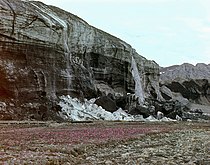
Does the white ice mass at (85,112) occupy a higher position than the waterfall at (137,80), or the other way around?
the waterfall at (137,80)

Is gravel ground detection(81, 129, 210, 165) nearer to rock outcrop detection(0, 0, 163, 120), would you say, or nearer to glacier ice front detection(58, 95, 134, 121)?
rock outcrop detection(0, 0, 163, 120)

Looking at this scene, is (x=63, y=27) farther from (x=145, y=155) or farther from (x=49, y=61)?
(x=145, y=155)

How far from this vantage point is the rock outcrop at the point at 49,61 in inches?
2837

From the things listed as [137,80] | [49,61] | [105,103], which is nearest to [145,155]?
[49,61]

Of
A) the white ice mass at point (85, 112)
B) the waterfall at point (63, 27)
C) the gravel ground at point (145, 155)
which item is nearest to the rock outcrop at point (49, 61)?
the waterfall at point (63, 27)

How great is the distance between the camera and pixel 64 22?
307ft

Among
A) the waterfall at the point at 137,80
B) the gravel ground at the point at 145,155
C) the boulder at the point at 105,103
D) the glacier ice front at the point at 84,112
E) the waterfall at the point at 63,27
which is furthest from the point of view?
the waterfall at the point at 137,80

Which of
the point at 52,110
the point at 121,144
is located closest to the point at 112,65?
the point at 52,110

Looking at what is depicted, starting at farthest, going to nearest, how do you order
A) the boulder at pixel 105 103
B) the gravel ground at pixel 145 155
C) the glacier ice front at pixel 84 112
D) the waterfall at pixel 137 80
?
the waterfall at pixel 137 80 → the boulder at pixel 105 103 → the glacier ice front at pixel 84 112 → the gravel ground at pixel 145 155

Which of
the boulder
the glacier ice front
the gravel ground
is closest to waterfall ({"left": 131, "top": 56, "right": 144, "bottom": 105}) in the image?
the glacier ice front

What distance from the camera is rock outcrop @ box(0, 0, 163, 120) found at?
7206 centimetres

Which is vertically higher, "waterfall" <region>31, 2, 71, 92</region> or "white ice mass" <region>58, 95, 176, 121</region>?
"waterfall" <region>31, 2, 71, 92</region>

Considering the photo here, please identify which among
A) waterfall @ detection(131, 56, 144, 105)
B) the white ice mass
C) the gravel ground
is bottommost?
the gravel ground

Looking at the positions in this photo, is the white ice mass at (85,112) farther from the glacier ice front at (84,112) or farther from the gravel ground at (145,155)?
the gravel ground at (145,155)
